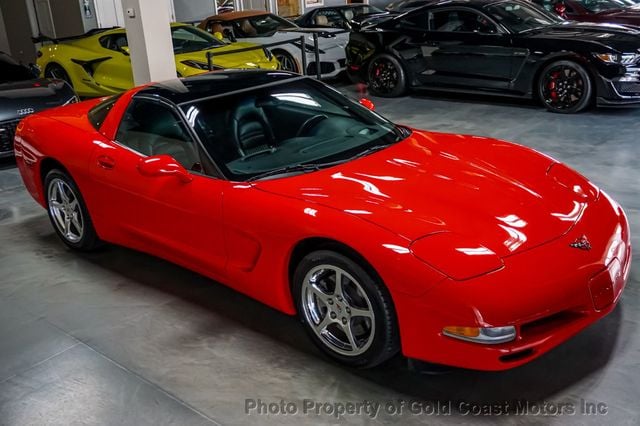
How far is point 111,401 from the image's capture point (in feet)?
9.61

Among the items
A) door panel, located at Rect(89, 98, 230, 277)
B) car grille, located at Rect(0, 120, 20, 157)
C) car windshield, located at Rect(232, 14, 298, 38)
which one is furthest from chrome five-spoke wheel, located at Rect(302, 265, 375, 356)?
car windshield, located at Rect(232, 14, 298, 38)

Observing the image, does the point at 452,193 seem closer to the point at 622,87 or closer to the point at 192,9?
the point at 622,87

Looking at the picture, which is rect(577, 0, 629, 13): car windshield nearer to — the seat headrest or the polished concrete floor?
the seat headrest

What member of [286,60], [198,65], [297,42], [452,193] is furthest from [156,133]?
[286,60]

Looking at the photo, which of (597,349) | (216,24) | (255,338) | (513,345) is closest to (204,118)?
(255,338)

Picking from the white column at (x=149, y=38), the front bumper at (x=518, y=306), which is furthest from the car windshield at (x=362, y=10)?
the front bumper at (x=518, y=306)

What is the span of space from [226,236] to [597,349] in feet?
6.06

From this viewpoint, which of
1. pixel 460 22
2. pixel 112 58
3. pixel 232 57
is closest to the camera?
pixel 460 22

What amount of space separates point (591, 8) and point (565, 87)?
577 cm

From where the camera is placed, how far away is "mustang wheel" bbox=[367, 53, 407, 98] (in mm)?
9703

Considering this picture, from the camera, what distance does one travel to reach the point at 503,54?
8.34 meters

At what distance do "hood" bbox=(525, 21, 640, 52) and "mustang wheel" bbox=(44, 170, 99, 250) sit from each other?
600cm

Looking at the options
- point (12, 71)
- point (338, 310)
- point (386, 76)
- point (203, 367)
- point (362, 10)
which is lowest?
point (203, 367)

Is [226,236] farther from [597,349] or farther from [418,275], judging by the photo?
[597,349]
